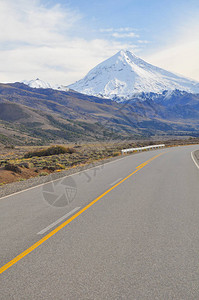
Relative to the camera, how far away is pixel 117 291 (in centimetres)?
379

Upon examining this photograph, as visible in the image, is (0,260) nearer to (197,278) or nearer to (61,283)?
(61,283)

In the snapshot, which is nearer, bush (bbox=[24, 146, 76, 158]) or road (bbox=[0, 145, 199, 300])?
road (bbox=[0, 145, 199, 300])

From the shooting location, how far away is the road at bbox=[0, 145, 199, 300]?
3.88 metres

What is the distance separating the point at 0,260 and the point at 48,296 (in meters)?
1.45

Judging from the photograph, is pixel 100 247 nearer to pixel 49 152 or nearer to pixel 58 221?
pixel 58 221

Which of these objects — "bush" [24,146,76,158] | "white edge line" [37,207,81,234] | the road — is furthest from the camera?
"bush" [24,146,76,158]

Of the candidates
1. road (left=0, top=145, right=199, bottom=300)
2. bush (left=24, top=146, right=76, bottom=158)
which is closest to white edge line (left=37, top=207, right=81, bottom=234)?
road (left=0, top=145, right=199, bottom=300)

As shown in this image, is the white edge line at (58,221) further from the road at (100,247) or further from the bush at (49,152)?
the bush at (49,152)

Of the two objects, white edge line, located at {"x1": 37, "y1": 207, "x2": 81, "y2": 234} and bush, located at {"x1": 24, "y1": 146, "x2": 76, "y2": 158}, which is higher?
bush, located at {"x1": 24, "y1": 146, "x2": 76, "y2": 158}

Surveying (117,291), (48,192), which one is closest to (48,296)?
(117,291)

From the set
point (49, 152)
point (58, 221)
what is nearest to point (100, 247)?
point (58, 221)

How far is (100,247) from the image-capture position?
5.31m

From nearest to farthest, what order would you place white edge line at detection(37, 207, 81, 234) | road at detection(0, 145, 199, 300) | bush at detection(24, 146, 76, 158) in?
road at detection(0, 145, 199, 300) → white edge line at detection(37, 207, 81, 234) → bush at detection(24, 146, 76, 158)

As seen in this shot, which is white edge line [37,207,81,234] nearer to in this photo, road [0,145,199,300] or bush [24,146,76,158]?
road [0,145,199,300]
